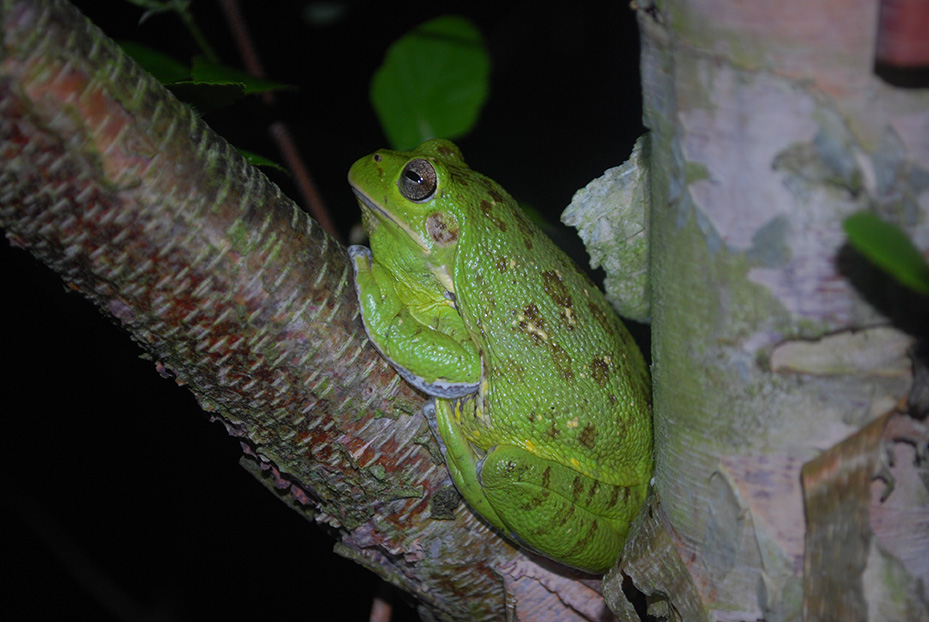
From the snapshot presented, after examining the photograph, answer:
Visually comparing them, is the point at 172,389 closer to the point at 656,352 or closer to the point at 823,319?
the point at 656,352

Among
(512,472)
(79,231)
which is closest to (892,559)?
(512,472)

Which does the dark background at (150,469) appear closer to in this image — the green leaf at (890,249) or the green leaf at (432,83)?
the green leaf at (432,83)

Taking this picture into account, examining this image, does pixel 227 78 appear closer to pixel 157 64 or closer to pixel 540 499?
pixel 157 64

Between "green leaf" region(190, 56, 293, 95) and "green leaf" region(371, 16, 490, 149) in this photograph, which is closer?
"green leaf" region(190, 56, 293, 95)

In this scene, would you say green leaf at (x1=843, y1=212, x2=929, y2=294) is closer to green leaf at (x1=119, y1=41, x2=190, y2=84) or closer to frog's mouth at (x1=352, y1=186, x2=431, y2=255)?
frog's mouth at (x1=352, y1=186, x2=431, y2=255)

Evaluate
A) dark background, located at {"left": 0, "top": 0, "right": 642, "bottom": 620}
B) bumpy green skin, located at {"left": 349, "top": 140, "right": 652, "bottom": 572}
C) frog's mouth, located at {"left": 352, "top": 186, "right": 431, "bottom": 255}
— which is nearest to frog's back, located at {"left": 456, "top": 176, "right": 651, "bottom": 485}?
bumpy green skin, located at {"left": 349, "top": 140, "right": 652, "bottom": 572}

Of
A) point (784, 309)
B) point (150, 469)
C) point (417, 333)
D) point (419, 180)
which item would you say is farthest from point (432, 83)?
point (150, 469)
